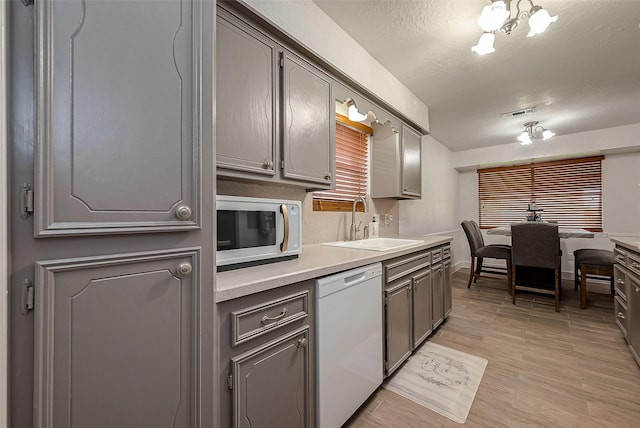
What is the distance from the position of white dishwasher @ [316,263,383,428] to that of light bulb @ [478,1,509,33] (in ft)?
4.95

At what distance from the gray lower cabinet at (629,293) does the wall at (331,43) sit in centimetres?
216

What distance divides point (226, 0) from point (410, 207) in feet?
10.4

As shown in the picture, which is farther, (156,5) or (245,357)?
(245,357)

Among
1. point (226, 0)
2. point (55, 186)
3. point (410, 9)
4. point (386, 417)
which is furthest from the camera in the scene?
point (410, 9)

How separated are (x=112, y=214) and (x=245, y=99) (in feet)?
2.85

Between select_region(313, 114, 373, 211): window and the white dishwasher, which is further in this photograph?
select_region(313, 114, 373, 211): window

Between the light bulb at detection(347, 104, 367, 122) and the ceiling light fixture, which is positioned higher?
the ceiling light fixture

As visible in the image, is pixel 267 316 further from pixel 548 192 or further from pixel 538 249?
pixel 548 192

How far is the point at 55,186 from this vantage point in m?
0.63

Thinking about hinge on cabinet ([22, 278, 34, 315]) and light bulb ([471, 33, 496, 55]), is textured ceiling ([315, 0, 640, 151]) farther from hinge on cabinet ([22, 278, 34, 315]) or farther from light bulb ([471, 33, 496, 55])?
hinge on cabinet ([22, 278, 34, 315])

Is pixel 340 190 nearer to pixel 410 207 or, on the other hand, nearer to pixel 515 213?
pixel 410 207

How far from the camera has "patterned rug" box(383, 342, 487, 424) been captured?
169 centimetres

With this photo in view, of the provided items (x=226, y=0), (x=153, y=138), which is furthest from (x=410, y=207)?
(x=153, y=138)

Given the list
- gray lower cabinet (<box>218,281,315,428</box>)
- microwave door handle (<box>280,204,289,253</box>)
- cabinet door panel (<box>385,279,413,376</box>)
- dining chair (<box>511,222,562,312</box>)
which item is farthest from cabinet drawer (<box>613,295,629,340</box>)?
microwave door handle (<box>280,204,289,253</box>)
